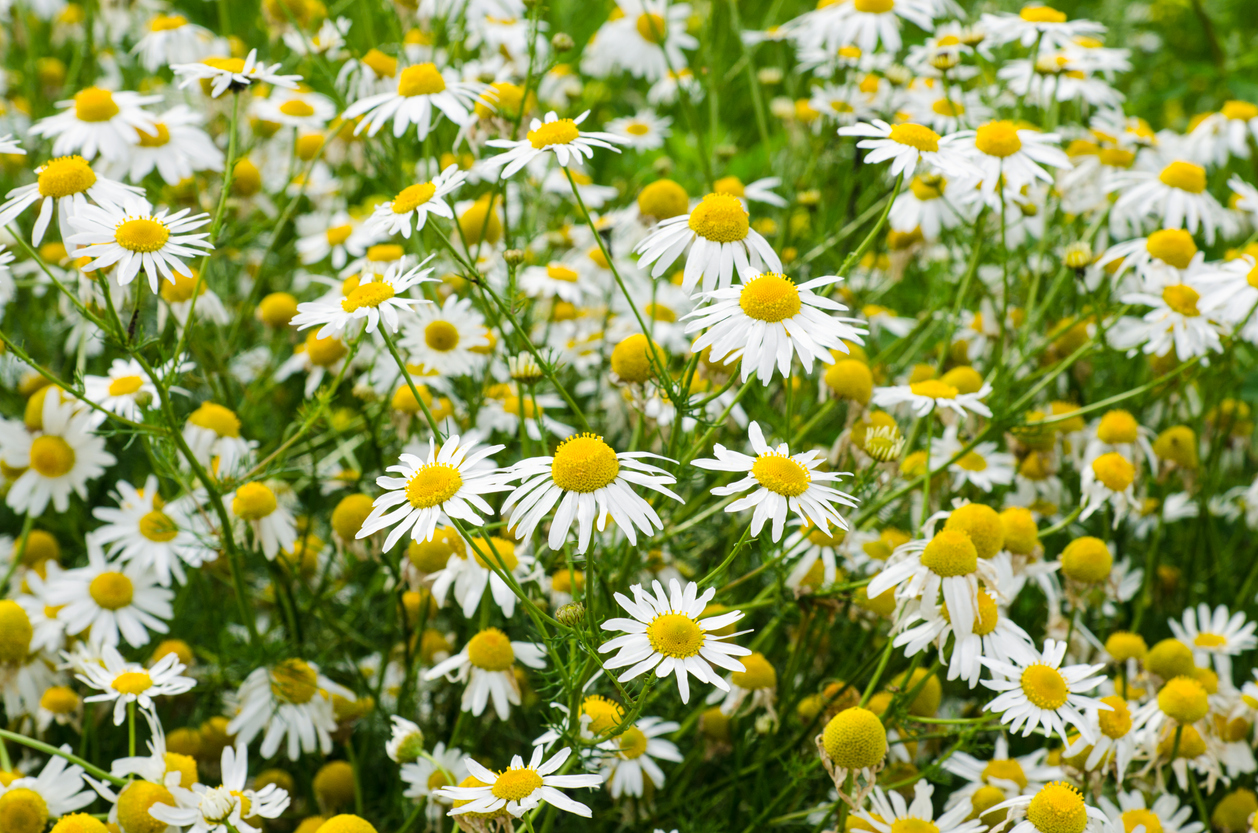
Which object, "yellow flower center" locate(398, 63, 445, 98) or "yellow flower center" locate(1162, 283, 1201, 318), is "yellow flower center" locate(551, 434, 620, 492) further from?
"yellow flower center" locate(1162, 283, 1201, 318)

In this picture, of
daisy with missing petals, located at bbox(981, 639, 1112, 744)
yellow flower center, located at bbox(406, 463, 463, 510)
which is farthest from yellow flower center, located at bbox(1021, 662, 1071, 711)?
yellow flower center, located at bbox(406, 463, 463, 510)

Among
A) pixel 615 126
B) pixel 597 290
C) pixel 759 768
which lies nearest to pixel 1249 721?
pixel 759 768

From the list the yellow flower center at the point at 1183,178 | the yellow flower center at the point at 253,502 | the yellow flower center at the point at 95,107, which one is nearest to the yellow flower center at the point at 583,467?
the yellow flower center at the point at 253,502

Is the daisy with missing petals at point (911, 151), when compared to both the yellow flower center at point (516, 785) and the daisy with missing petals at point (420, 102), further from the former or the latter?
the yellow flower center at point (516, 785)

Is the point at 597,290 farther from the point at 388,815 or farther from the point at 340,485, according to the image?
the point at 388,815

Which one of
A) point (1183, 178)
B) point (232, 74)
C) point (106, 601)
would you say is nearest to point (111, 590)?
point (106, 601)

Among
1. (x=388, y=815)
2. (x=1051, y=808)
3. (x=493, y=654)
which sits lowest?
(x=388, y=815)
